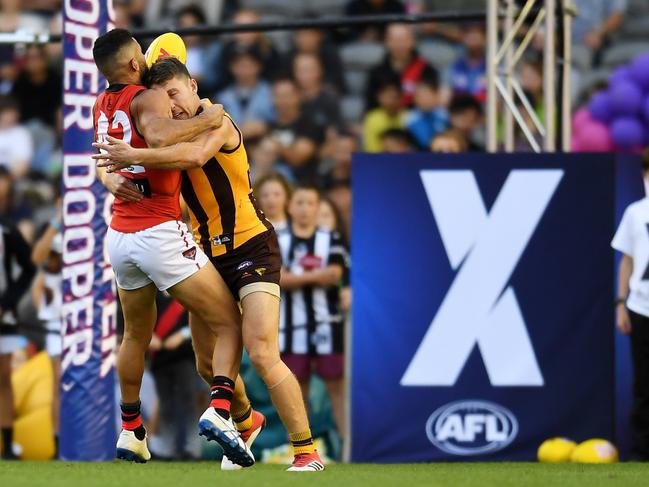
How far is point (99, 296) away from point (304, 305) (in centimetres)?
188

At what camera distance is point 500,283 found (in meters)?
9.44

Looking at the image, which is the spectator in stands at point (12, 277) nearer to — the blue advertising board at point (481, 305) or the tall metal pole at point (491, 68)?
the blue advertising board at point (481, 305)

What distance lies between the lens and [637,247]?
9.41m

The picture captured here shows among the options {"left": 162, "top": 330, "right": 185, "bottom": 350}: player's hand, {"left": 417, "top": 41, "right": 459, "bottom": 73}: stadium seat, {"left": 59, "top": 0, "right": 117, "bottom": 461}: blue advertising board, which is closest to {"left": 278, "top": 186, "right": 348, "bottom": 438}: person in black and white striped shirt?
{"left": 162, "top": 330, "right": 185, "bottom": 350}: player's hand

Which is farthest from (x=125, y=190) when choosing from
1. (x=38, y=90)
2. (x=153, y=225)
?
(x=38, y=90)

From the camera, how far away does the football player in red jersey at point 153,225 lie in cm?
732

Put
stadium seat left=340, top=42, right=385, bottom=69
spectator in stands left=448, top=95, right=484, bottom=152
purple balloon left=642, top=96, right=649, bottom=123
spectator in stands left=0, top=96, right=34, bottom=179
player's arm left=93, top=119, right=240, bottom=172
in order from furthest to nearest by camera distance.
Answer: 1. stadium seat left=340, top=42, right=385, bottom=69
2. spectator in stands left=0, top=96, right=34, bottom=179
3. spectator in stands left=448, top=95, right=484, bottom=152
4. purple balloon left=642, top=96, right=649, bottom=123
5. player's arm left=93, top=119, right=240, bottom=172

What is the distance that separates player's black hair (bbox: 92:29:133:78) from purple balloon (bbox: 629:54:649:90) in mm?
6032

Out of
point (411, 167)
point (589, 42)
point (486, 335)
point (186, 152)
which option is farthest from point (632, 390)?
point (589, 42)

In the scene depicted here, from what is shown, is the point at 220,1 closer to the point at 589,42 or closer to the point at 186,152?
the point at 589,42

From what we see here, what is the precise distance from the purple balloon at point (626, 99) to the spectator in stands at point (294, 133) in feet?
10.6

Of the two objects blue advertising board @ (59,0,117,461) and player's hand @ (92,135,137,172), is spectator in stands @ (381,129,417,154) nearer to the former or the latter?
blue advertising board @ (59,0,117,461)

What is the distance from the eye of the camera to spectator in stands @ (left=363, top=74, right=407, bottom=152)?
14.5m

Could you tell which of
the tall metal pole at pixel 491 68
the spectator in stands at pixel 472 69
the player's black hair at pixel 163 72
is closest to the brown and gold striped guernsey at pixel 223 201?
the player's black hair at pixel 163 72
